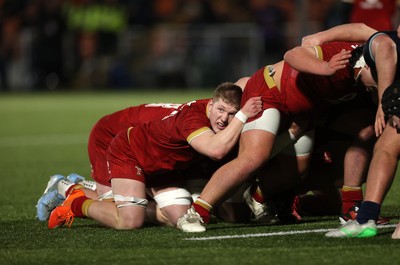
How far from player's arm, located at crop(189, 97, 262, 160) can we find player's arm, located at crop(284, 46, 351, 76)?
392 millimetres

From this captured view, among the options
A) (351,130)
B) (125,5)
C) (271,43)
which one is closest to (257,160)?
(351,130)

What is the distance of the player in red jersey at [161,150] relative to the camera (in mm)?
6602

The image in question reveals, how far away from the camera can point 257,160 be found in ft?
21.5

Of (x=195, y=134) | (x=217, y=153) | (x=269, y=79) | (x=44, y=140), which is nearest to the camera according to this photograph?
(x=217, y=153)

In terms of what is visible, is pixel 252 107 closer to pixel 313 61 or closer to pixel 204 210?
pixel 313 61

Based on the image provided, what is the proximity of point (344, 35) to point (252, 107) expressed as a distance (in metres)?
0.76

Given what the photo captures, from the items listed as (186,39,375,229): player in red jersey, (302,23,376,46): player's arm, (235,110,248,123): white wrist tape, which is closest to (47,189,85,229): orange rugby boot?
(186,39,375,229): player in red jersey

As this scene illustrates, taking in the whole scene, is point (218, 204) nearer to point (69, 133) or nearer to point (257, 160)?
point (257, 160)

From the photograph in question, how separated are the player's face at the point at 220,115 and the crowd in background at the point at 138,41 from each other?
16.4 m

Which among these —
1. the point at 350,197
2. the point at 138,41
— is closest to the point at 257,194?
the point at 350,197

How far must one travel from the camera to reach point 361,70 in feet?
20.8

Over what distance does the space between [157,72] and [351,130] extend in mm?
17083

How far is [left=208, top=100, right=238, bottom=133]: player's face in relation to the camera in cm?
675

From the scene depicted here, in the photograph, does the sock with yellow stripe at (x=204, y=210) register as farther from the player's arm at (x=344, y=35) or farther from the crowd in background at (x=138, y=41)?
the crowd in background at (x=138, y=41)
